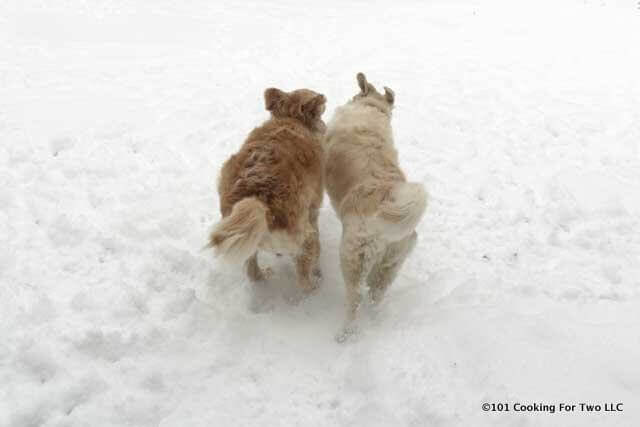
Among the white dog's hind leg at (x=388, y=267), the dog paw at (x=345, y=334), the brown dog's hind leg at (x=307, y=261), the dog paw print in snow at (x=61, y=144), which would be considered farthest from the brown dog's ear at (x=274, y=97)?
the dog paw print in snow at (x=61, y=144)

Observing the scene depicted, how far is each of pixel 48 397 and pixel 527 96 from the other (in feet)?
24.6

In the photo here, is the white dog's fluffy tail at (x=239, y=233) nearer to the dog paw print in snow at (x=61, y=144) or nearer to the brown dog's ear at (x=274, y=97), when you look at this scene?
the brown dog's ear at (x=274, y=97)

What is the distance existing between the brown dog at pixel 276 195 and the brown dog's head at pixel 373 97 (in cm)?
85

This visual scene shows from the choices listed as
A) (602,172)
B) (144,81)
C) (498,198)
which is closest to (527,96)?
(602,172)

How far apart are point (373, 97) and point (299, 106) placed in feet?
3.48

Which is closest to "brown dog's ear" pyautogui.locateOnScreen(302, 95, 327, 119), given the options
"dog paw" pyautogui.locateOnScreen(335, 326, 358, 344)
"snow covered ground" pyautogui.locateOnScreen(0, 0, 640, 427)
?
"snow covered ground" pyautogui.locateOnScreen(0, 0, 640, 427)

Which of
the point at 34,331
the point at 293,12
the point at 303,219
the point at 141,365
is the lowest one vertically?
the point at 141,365

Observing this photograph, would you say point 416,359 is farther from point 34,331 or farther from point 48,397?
point 34,331

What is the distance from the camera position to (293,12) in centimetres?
1082

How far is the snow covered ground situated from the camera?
3104mm

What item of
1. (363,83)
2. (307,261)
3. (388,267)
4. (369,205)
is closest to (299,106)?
(363,83)

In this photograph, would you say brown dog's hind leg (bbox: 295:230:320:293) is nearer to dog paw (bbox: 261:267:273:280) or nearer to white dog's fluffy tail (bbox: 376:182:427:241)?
dog paw (bbox: 261:267:273:280)

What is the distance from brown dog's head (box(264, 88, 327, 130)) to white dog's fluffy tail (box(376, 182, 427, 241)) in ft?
4.42

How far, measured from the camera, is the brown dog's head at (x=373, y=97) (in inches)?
191
